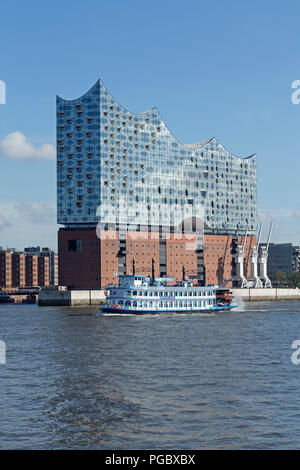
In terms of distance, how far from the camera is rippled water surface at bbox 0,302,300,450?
92.2ft

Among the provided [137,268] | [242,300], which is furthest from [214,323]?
[242,300]

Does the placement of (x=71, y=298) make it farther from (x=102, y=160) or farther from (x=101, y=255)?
(x=102, y=160)

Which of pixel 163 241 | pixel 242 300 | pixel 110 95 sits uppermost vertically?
pixel 110 95

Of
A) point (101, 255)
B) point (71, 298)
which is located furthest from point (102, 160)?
point (71, 298)

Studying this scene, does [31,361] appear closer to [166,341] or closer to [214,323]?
[166,341]

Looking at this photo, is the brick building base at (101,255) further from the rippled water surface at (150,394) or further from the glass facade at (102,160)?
the rippled water surface at (150,394)

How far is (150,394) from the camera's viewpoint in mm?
36844

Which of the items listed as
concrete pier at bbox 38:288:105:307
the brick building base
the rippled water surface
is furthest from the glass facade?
the rippled water surface

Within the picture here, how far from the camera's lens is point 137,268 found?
180750mm

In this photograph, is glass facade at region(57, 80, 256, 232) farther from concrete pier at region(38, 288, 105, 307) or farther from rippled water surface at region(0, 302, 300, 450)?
rippled water surface at region(0, 302, 300, 450)

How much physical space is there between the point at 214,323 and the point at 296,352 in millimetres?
37980

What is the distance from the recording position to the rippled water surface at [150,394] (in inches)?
1107

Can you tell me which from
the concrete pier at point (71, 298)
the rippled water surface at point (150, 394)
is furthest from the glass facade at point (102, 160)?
the rippled water surface at point (150, 394)
